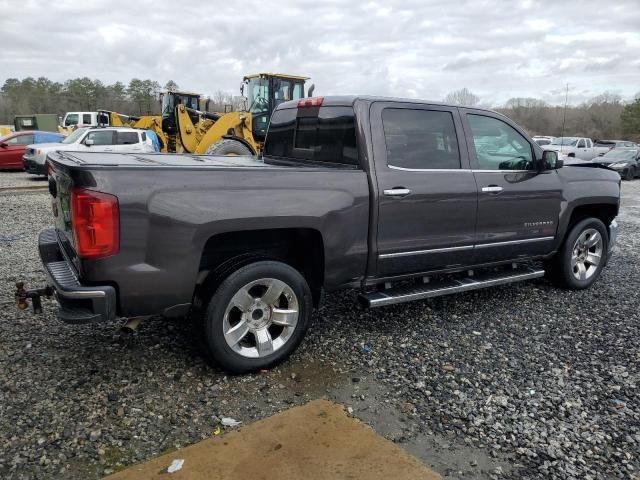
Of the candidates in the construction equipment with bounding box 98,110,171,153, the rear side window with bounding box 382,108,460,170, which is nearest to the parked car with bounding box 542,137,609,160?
the construction equipment with bounding box 98,110,171,153

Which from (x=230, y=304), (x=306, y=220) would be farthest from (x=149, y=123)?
(x=230, y=304)

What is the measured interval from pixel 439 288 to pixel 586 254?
237 centimetres

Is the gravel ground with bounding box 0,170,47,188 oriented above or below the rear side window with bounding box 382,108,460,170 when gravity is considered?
below

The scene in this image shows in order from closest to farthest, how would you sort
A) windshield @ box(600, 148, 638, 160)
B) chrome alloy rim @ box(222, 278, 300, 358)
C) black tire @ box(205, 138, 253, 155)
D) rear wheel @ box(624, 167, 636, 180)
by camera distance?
chrome alloy rim @ box(222, 278, 300, 358)
black tire @ box(205, 138, 253, 155)
rear wheel @ box(624, 167, 636, 180)
windshield @ box(600, 148, 638, 160)

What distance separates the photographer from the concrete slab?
2.60 metres

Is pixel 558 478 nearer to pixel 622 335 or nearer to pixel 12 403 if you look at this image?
pixel 622 335

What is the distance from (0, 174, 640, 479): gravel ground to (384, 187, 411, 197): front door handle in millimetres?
1204

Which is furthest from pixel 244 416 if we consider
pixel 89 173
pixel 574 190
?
pixel 574 190

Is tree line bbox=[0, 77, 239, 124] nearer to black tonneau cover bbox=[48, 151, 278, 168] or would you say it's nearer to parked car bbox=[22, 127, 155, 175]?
parked car bbox=[22, 127, 155, 175]

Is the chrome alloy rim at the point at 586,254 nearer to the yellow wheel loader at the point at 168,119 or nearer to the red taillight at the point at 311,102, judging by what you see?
the red taillight at the point at 311,102

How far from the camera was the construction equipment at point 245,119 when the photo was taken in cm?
1580

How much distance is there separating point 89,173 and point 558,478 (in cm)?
300

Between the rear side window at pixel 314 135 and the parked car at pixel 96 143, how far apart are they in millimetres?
11326

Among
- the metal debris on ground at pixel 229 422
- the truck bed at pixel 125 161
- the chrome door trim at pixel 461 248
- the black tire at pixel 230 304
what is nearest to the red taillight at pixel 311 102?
the truck bed at pixel 125 161
